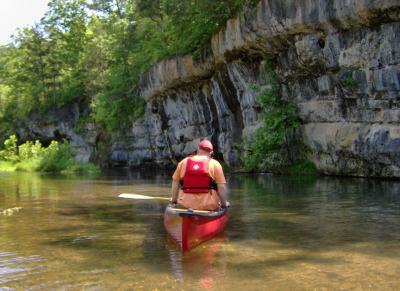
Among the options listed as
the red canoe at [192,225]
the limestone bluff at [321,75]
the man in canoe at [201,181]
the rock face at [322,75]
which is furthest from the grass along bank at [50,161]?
the red canoe at [192,225]

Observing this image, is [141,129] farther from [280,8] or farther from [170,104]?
[280,8]

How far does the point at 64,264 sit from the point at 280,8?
1873 cm

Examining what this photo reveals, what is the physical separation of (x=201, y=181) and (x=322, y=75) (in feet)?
53.5

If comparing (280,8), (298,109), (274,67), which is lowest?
(298,109)

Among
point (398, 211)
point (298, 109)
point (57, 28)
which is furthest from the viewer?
point (57, 28)

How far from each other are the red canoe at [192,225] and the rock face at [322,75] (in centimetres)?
1309

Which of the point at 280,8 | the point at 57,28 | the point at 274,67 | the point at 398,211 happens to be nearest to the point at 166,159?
the point at 274,67

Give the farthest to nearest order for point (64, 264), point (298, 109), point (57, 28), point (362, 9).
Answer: point (57, 28) < point (298, 109) < point (362, 9) < point (64, 264)

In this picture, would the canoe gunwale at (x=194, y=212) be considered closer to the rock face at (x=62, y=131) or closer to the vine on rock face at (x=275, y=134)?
the vine on rock face at (x=275, y=134)

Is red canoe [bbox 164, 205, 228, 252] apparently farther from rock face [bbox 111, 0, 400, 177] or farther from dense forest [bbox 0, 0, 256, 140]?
dense forest [bbox 0, 0, 256, 140]

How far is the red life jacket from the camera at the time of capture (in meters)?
9.45

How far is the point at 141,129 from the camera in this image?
45.9 m

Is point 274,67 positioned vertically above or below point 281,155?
above

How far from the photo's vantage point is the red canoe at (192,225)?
8.34 meters
